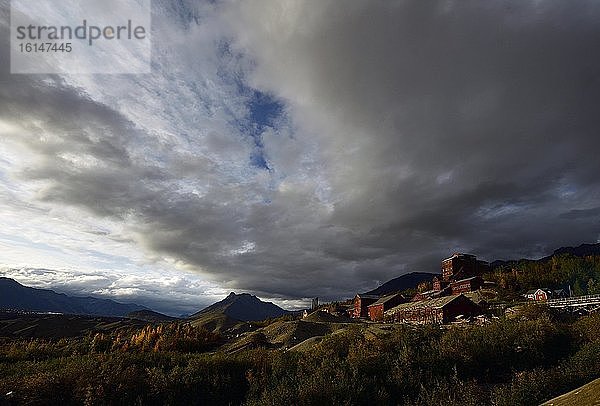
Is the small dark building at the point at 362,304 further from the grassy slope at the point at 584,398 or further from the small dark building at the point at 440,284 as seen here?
the grassy slope at the point at 584,398

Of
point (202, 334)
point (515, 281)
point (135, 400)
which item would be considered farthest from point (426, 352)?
point (515, 281)

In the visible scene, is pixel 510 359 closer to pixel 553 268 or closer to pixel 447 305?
pixel 447 305

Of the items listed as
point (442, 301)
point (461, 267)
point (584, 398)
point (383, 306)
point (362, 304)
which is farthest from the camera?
point (461, 267)

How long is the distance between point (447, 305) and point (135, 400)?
50.5 meters

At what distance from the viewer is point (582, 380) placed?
10.5 meters

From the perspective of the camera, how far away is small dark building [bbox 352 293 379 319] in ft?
321

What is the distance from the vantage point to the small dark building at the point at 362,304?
9788cm

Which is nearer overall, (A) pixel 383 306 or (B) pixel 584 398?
(B) pixel 584 398

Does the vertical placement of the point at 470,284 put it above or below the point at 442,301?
above

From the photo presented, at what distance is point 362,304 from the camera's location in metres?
99.8

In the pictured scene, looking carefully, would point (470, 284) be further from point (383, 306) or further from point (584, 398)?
point (584, 398)

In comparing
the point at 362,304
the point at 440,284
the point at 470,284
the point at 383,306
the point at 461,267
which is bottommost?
the point at 383,306

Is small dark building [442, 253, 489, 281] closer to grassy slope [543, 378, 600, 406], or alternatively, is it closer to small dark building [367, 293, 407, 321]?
small dark building [367, 293, 407, 321]

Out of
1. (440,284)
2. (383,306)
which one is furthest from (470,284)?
(383,306)
